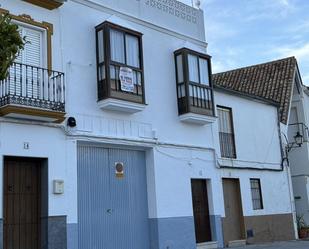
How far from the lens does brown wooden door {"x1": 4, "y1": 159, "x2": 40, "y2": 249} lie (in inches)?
458

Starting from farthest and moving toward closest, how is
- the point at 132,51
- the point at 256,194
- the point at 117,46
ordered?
1. the point at 256,194
2. the point at 132,51
3. the point at 117,46

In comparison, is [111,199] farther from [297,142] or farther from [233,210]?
[297,142]

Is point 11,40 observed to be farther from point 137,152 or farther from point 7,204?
point 137,152

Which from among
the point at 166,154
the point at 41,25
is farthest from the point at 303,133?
the point at 41,25

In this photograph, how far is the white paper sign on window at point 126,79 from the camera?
45.9 feet

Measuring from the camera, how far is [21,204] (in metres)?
12.0

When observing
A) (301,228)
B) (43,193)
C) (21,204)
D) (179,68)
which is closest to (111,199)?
(43,193)

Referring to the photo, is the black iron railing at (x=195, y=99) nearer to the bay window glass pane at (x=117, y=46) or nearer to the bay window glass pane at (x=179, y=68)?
the bay window glass pane at (x=179, y=68)

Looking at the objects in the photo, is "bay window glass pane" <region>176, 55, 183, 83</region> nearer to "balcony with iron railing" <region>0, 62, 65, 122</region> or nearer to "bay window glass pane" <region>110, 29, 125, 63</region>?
"bay window glass pane" <region>110, 29, 125, 63</region>

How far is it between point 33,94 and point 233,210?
30.0ft

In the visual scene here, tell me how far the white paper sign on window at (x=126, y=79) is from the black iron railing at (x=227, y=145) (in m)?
5.19

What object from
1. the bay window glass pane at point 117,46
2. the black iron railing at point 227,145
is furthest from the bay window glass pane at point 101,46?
the black iron railing at point 227,145

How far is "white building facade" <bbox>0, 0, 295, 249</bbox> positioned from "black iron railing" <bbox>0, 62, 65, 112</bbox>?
3 centimetres

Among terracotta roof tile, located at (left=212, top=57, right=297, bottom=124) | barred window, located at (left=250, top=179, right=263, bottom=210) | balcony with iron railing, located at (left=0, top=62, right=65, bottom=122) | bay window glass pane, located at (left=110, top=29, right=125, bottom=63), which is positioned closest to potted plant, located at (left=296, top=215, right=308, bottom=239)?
barred window, located at (left=250, top=179, right=263, bottom=210)
